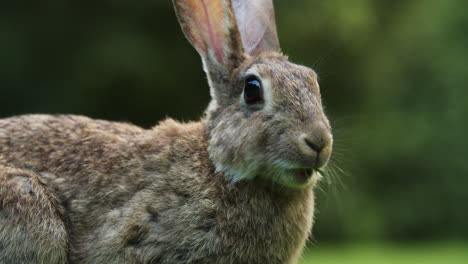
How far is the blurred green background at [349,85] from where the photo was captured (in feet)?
45.0

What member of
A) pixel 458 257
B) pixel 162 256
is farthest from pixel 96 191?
pixel 458 257

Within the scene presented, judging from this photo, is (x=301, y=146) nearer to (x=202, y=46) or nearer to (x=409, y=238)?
(x=202, y=46)

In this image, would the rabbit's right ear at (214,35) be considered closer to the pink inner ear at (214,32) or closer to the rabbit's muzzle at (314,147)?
the pink inner ear at (214,32)

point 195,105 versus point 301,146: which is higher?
point 301,146

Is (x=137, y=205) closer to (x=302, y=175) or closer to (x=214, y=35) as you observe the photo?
(x=302, y=175)

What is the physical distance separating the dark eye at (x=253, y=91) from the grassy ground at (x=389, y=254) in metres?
5.63

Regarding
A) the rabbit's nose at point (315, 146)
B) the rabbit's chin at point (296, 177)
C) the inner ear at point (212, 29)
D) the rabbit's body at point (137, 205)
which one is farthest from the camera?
the inner ear at point (212, 29)

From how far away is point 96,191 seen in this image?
18.4 ft

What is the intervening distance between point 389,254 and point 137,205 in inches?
321

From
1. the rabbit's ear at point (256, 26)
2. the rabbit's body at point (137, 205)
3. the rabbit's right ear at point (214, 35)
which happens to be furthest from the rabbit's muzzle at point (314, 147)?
the rabbit's ear at point (256, 26)

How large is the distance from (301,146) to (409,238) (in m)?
12.9

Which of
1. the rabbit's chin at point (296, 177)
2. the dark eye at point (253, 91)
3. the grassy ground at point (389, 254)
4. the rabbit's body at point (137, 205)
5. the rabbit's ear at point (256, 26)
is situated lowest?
the grassy ground at point (389, 254)

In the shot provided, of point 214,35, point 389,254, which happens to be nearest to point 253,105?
point 214,35

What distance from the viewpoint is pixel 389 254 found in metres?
12.7
